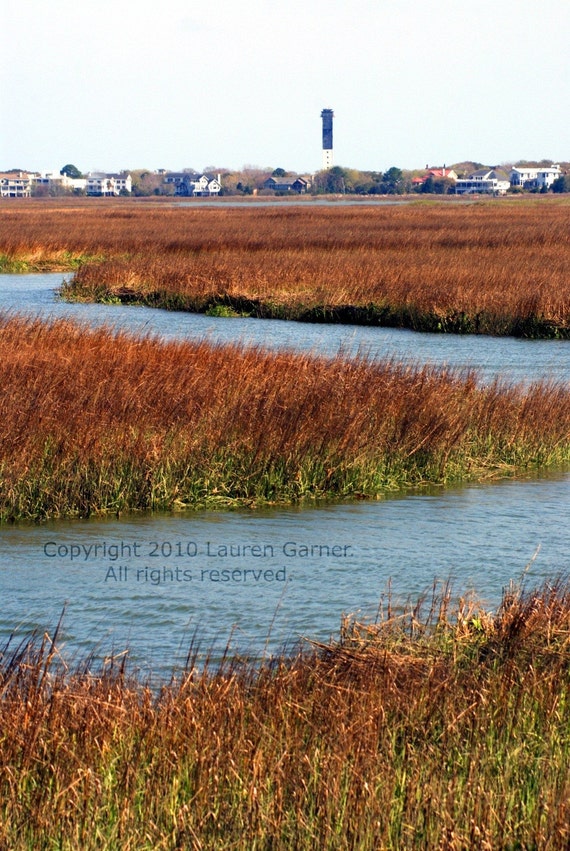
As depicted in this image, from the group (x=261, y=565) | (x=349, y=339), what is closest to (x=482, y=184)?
(x=349, y=339)

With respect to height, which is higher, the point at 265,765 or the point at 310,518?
the point at 265,765

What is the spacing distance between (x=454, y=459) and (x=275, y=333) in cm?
1091

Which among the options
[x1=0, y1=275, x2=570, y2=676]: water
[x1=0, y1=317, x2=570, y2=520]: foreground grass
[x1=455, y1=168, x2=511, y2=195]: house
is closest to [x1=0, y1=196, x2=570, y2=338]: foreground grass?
[x1=0, y1=317, x2=570, y2=520]: foreground grass

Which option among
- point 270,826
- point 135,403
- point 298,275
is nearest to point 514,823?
point 270,826

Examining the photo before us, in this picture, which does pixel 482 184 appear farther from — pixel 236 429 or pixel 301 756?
pixel 301 756

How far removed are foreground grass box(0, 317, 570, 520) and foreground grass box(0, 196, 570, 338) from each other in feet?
32.3

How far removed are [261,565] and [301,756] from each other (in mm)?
4454

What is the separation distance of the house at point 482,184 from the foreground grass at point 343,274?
5528 inches

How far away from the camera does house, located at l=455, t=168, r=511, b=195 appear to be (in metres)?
180

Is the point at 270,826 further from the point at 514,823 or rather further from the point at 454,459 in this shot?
the point at 454,459

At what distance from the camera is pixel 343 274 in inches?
1089

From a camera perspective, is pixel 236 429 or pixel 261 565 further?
pixel 236 429

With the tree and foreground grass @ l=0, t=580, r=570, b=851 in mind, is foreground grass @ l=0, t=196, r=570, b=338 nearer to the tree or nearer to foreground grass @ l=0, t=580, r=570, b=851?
foreground grass @ l=0, t=580, r=570, b=851

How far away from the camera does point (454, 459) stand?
39.9 feet
